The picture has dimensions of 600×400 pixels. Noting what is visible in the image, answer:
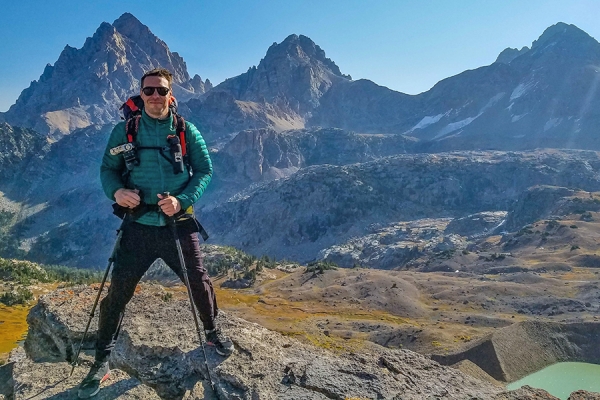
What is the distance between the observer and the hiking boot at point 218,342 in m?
8.08

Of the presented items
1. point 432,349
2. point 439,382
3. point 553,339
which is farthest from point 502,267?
point 439,382

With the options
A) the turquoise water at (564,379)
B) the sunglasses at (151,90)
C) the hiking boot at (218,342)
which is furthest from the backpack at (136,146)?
the turquoise water at (564,379)

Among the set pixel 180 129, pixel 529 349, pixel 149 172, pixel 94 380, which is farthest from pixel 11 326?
pixel 529 349

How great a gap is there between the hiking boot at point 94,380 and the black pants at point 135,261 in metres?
0.15

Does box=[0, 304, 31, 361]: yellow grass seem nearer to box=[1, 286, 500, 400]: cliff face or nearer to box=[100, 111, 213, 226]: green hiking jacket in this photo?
box=[1, 286, 500, 400]: cliff face

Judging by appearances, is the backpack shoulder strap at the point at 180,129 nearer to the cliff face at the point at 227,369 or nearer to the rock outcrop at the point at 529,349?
the cliff face at the point at 227,369

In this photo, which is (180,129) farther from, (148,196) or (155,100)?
(148,196)

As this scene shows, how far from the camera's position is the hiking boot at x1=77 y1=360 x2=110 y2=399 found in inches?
263

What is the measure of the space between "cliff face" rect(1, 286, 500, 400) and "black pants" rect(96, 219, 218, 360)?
1042 mm

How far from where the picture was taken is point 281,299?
280 feet

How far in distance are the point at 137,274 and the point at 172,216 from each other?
121 centimetres

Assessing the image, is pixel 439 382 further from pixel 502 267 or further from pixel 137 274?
pixel 502 267

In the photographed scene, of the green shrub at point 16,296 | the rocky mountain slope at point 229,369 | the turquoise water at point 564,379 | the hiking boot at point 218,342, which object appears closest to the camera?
the rocky mountain slope at point 229,369

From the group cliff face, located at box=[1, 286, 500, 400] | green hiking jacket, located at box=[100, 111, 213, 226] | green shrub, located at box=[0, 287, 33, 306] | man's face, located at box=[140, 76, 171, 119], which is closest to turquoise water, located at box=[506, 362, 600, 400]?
cliff face, located at box=[1, 286, 500, 400]
